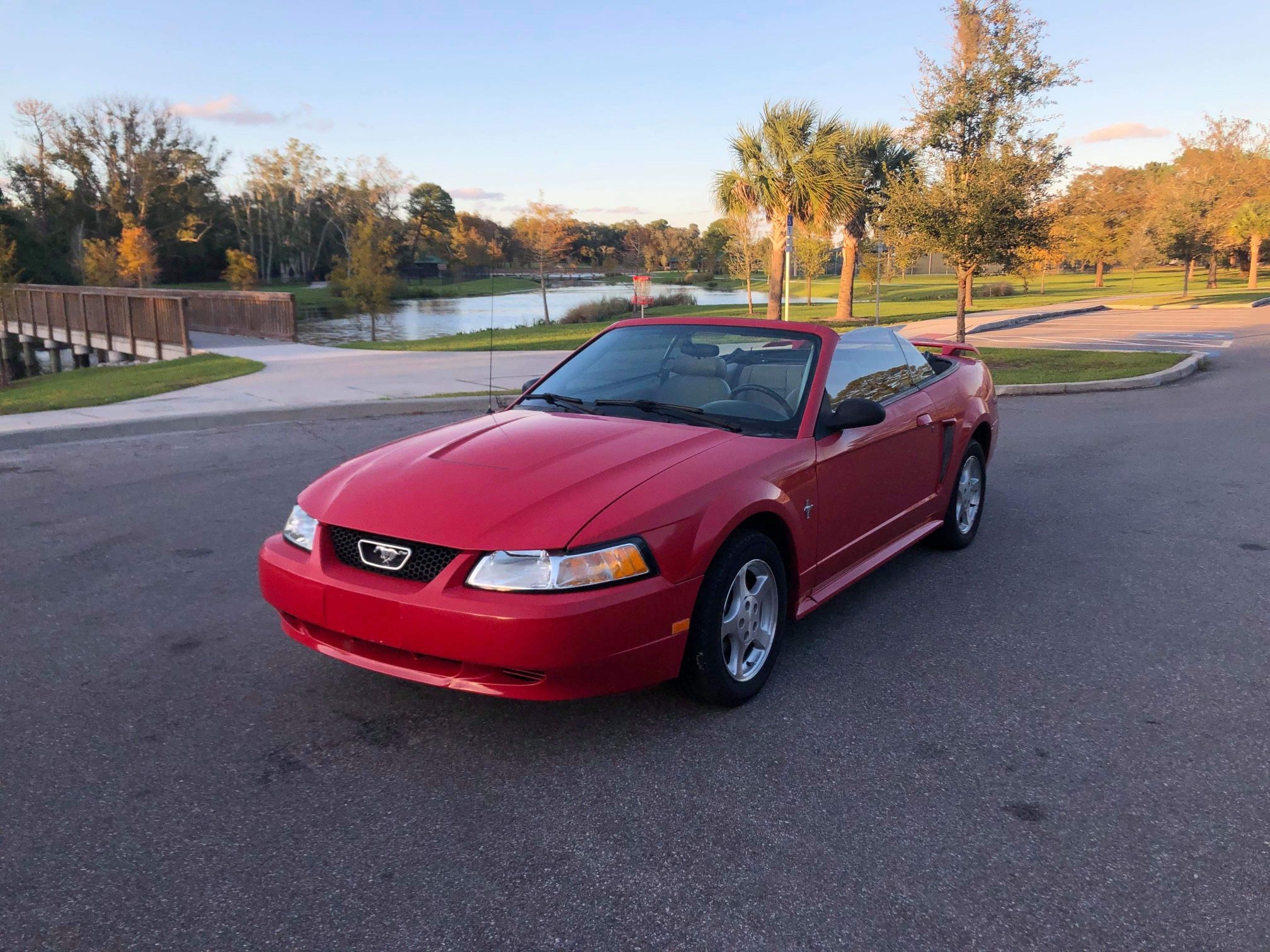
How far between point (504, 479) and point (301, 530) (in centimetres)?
88

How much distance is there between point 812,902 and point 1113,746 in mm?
1565

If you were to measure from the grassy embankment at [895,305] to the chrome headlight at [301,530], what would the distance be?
4.74 metres

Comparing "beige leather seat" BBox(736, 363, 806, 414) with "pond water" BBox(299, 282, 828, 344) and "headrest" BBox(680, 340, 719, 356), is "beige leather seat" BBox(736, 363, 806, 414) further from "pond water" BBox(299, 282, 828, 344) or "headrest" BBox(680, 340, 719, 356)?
"pond water" BBox(299, 282, 828, 344)

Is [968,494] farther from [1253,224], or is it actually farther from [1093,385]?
[1253,224]

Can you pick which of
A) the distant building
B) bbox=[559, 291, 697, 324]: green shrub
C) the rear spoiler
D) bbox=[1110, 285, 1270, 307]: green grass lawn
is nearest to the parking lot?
bbox=[1110, 285, 1270, 307]: green grass lawn

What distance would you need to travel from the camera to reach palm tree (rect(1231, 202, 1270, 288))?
4559 centimetres

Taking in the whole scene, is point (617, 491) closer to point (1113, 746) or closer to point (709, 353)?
point (709, 353)

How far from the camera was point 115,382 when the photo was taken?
1595cm

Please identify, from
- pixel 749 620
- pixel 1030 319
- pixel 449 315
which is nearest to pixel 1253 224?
pixel 1030 319

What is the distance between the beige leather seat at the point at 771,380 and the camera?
14.2 feet

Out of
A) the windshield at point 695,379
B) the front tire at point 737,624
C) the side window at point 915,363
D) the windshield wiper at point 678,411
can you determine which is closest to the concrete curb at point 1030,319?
the side window at point 915,363

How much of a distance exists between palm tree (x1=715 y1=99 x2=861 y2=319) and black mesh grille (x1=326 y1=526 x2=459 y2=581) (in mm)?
22591

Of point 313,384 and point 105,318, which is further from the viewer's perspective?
point 105,318

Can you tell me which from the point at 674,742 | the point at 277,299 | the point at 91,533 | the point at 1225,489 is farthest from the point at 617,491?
the point at 277,299
